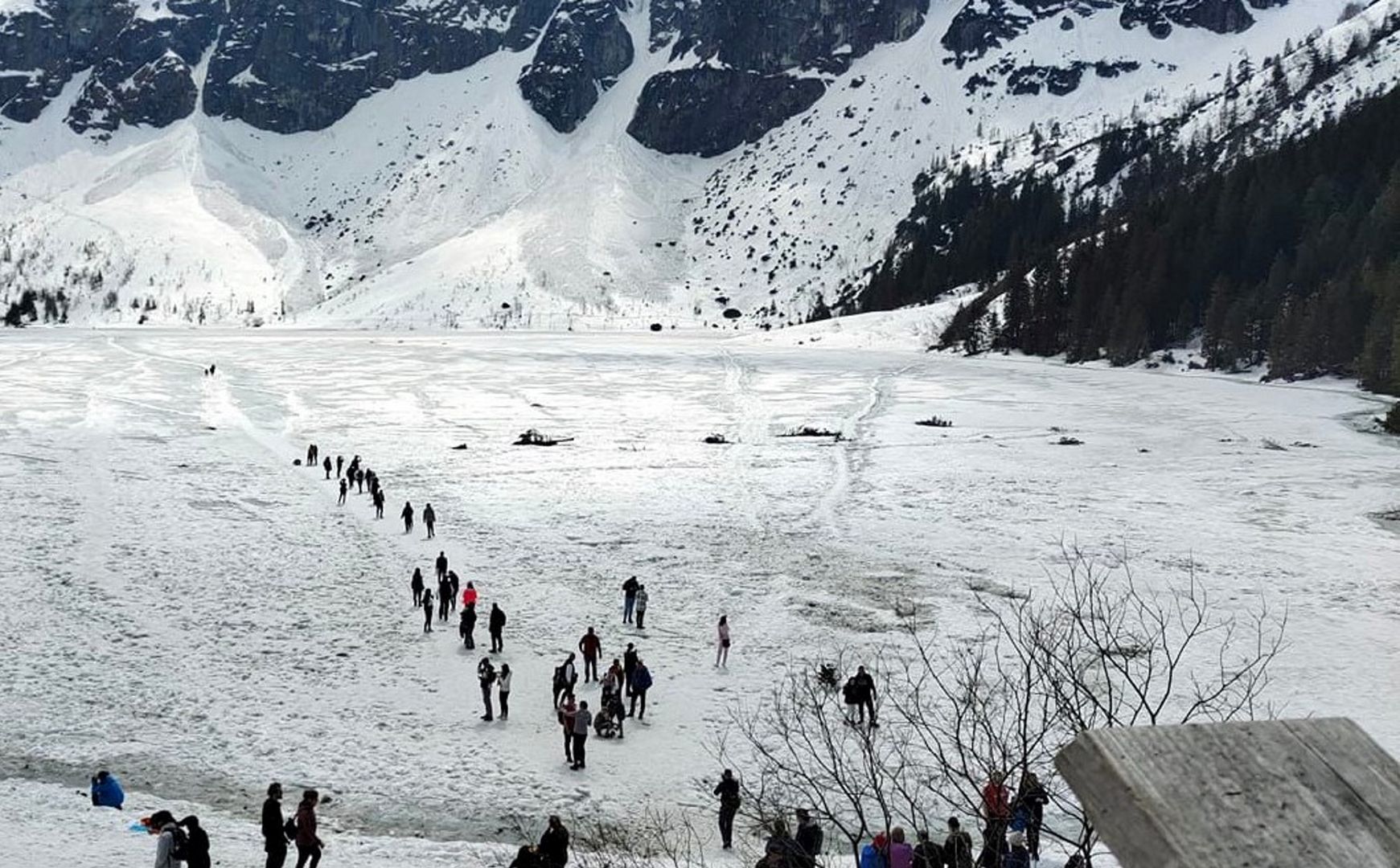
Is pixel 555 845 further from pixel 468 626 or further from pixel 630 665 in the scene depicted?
pixel 468 626

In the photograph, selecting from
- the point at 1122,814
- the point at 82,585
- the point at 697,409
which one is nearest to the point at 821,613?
the point at 82,585

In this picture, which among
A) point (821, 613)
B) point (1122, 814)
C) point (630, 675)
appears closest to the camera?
point (1122, 814)

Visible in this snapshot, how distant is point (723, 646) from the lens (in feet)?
70.7

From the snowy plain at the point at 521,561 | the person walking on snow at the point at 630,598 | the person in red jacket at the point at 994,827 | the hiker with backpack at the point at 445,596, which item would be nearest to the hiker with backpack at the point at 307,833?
the snowy plain at the point at 521,561

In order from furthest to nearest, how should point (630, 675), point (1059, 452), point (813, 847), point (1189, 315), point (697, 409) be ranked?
point (1189, 315) < point (697, 409) < point (1059, 452) < point (630, 675) < point (813, 847)

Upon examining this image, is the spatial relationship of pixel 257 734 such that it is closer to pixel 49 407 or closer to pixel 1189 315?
pixel 49 407

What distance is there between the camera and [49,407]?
58656mm

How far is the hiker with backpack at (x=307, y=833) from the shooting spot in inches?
517

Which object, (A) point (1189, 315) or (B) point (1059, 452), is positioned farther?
(A) point (1189, 315)

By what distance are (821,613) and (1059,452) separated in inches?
1127

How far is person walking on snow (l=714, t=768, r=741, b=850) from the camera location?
14359mm

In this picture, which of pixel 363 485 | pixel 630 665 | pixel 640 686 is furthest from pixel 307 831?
pixel 363 485

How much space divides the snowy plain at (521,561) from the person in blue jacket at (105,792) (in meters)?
0.23

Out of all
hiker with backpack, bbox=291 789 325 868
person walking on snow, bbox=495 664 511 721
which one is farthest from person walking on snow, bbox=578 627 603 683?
hiker with backpack, bbox=291 789 325 868
